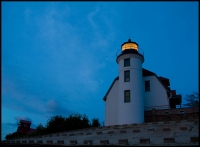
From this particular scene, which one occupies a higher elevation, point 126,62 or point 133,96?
point 126,62

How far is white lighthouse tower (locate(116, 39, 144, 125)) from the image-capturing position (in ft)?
73.8

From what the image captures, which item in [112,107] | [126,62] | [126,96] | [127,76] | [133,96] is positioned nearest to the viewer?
[133,96]

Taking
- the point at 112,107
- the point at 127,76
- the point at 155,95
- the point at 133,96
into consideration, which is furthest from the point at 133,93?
the point at 112,107

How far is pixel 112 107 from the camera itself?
27.4 meters

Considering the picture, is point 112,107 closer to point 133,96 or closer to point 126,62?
point 133,96

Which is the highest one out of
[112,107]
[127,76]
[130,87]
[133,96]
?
[127,76]

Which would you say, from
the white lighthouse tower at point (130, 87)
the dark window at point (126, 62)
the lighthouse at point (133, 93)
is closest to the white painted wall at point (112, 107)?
the lighthouse at point (133, 93)

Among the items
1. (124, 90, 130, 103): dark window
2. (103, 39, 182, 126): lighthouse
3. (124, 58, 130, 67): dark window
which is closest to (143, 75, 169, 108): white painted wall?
(103, 39, 182, 126): lighthouse

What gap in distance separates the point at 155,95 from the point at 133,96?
4140mm

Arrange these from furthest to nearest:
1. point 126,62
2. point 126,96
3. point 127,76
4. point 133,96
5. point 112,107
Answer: point 112,107
point 126,62
point 127,76
point 126,96
point 133,96

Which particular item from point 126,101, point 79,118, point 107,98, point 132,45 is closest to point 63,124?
point 79,118

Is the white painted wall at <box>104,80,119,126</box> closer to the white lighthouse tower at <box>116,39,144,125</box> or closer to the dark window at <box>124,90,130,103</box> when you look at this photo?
the white lighthouse tower at <box>116,39,144,125</box>

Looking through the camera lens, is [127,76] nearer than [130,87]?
No

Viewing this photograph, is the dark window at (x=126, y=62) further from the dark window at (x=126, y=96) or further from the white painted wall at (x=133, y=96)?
the dark window at (x=126, y=96)
